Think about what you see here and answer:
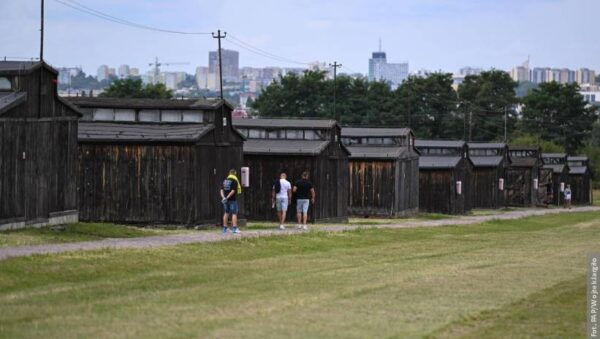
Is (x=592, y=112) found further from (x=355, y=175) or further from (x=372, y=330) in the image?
(x=372, y=330)

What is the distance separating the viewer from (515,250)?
3728 centimetres

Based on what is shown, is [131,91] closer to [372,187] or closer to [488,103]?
[488,103]

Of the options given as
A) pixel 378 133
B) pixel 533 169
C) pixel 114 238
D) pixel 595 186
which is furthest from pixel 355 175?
pixel 595 186

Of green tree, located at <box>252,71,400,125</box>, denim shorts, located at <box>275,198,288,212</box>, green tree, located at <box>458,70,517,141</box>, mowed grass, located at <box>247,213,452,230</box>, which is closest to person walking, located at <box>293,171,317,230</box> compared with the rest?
denim shorts, located at <box>275,198,288,212</box>

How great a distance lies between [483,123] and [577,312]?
455 feet

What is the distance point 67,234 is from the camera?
1319 inches

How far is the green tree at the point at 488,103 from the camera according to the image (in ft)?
511

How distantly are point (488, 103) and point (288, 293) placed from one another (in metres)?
145

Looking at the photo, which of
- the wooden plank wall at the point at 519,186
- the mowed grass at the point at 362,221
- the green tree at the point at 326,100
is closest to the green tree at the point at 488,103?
the green tree at the point at 326,100

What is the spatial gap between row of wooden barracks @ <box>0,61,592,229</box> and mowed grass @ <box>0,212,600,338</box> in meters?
6.25

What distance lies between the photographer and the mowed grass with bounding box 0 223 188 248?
30.3 metres

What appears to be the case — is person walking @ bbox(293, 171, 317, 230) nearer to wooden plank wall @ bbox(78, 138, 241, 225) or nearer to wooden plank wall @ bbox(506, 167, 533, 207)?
wooden plank wall @ bbox(78, 138, 241, 225)

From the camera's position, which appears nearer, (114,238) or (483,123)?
(114,238)

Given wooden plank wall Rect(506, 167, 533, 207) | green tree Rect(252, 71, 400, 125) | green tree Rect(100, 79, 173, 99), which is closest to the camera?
wooden plank wall Rect(506, 167, 533, 207)
